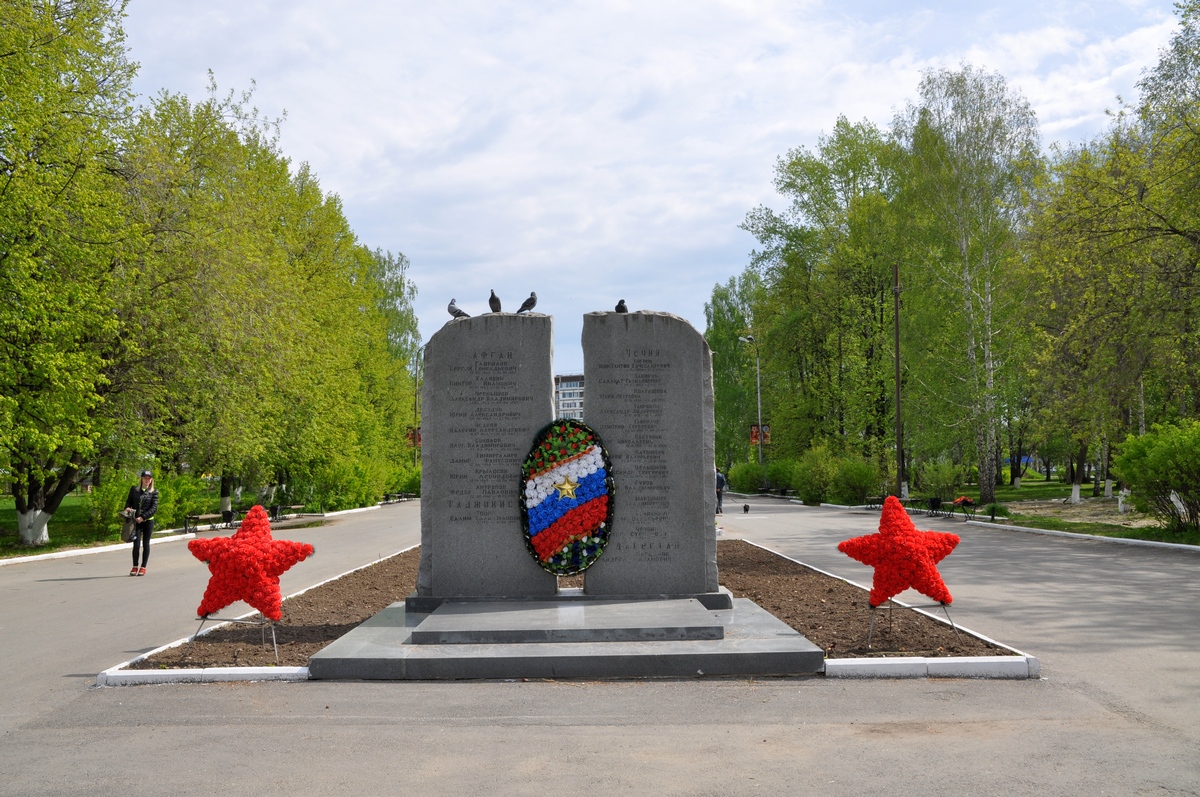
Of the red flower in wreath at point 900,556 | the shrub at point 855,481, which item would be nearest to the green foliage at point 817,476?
the shrub at point 855,481

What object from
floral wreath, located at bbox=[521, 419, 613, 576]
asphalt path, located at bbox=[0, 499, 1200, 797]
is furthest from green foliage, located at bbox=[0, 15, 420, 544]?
floral wreath, located at bbox=[521, 419, 613, 576]

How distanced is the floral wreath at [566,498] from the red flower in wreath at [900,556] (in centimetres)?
286

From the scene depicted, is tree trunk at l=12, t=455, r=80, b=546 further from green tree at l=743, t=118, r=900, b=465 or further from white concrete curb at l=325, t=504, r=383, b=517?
green tree at l=743, t=118, r=900, b=465

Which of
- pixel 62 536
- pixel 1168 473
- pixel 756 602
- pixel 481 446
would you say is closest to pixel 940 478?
pixel 1168 473

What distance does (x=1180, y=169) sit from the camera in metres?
20.1

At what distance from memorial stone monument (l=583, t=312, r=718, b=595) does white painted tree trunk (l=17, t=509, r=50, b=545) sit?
679 inches

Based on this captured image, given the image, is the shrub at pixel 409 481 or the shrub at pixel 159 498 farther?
Result: the shrub at pixel 409 481

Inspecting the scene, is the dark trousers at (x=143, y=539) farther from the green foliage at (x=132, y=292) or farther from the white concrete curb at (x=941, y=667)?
the white concrete curb at (x=941, y=667)

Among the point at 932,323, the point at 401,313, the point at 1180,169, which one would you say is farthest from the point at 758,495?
the point at 1180,169

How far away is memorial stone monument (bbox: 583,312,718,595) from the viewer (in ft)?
32.6

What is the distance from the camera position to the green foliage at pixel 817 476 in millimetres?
38612

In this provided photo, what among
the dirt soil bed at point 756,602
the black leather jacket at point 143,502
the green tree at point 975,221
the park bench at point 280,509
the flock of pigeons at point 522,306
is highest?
the green tree at point 975,221

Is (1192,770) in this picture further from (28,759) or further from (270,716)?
(28,759)

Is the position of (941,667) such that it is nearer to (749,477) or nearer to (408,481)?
(749,477)
